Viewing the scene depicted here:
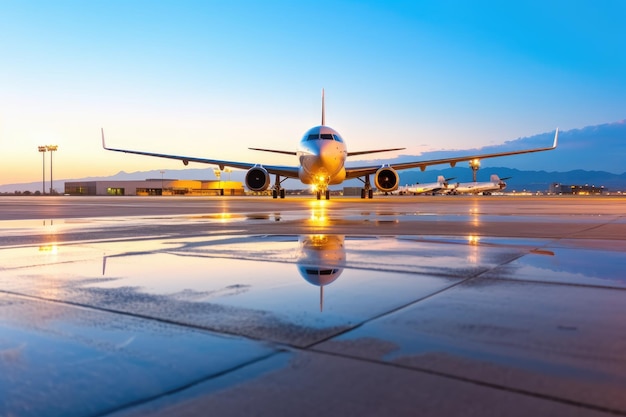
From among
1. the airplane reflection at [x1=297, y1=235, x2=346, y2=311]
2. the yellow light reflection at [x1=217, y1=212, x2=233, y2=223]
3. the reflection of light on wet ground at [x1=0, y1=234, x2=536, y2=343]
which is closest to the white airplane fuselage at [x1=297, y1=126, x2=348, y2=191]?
the yellow light reflection at [x1=217, y1=212, x2=233, y2=223]

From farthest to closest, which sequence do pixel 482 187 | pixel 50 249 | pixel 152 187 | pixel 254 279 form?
1. pixel 152 187
2. pixel 482 187
3. pixel 50 249
4. pixel 254 279

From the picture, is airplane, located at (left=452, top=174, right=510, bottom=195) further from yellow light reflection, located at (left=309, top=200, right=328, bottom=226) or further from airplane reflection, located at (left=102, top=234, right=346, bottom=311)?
airplane reflection, located at (left=102, top=234, right=346, bottom=311)

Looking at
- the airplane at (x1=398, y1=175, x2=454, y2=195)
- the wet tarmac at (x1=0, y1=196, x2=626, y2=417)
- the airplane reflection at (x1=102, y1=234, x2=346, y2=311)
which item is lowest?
the wet tarmac at (x1=0, y1=196, x2=626, y2=417)

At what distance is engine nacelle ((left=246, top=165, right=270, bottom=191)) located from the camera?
3116 cm

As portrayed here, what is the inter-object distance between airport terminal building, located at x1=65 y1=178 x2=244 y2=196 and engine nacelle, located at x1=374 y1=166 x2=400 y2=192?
99.8 m

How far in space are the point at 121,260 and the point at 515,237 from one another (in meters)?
6.44

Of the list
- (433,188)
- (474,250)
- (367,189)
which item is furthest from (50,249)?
(433,188)

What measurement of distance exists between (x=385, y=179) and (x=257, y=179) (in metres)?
8.17

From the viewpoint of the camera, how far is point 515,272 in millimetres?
4785

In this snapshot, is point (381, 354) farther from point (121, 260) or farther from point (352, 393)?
point (121, 260)

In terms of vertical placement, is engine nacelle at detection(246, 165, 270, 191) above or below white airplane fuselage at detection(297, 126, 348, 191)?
below

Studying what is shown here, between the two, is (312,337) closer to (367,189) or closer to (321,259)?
(321,259)

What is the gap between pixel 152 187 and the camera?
5094 inches

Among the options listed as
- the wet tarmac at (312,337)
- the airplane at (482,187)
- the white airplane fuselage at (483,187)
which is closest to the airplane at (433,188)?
the airplane at (482,187)
